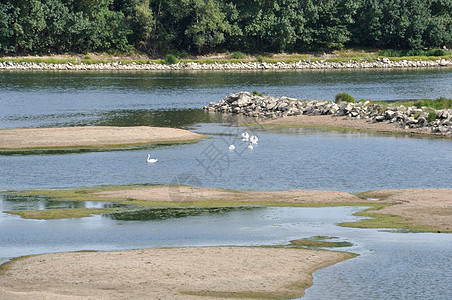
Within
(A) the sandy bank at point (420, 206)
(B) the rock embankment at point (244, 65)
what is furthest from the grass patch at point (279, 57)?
(A) the sandy bank at point (420, 206)

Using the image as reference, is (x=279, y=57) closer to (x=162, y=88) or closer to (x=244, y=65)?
(x=244, y=65)

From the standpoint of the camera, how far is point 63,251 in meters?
22.8

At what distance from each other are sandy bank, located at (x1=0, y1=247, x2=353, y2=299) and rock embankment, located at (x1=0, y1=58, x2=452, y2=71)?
4592 inches

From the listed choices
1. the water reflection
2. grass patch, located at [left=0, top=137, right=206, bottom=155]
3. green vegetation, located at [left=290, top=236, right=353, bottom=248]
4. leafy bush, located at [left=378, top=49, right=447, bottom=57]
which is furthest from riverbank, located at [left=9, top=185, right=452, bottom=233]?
leafy bush, located at [left=378, top=49, right=447, bottom=57]

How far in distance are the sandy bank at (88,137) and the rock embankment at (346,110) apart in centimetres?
1503

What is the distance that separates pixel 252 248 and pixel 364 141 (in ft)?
96.8

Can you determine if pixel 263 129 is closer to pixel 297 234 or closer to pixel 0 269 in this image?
pixel 297 234

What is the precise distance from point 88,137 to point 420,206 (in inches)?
1113

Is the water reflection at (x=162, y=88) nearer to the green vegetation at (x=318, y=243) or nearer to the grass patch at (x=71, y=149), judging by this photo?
the grass patch at (x=71, y=149)

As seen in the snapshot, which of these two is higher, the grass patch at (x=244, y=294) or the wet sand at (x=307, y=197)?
the wet sand at (x=307, y=197)

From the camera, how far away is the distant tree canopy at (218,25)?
135m

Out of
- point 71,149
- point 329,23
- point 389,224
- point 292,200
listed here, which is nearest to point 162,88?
point 71,149

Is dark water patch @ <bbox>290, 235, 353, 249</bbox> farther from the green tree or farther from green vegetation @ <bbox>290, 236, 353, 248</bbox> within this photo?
the green tree

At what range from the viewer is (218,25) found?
14112cm
